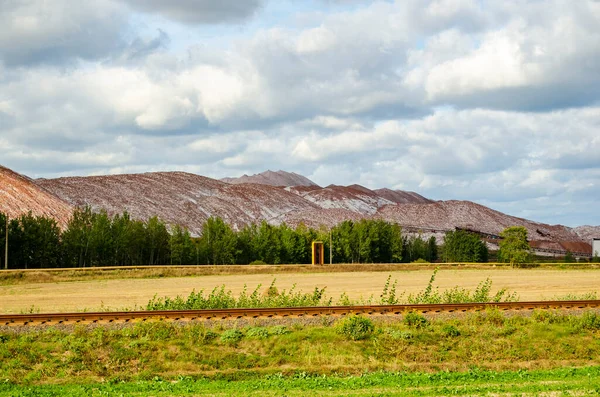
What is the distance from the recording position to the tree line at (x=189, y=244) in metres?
74.7

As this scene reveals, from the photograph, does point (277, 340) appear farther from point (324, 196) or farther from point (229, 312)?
point (324, 196)

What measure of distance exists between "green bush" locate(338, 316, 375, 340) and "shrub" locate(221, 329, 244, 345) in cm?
329

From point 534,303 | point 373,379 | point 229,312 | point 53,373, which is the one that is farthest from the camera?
point 534,303

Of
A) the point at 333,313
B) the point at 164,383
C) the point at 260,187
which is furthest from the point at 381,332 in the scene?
the point at 260,187

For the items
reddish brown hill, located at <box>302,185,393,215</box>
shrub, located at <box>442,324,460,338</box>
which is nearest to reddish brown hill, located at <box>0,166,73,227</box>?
reddish brown hill, located at <box>302,185,393,215</box>

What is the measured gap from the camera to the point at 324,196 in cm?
19525

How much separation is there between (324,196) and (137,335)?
573 feet

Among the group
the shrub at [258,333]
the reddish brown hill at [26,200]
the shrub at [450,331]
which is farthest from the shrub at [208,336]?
the reddish brown hill at [26,200]

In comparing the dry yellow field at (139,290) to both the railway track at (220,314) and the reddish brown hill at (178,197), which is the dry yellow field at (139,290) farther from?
the reddish brown hill at (178,197)

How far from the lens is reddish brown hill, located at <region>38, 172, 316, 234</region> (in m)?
146

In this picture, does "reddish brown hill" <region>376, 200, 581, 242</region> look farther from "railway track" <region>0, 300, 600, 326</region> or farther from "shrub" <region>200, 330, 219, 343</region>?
"shrub" <region>200, 330, 219, 343</region>

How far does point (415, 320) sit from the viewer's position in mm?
22703

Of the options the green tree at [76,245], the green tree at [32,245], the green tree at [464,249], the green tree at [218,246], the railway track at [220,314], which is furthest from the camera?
the green tree at [464,249]

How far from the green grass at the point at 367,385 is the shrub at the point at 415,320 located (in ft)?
13.5
